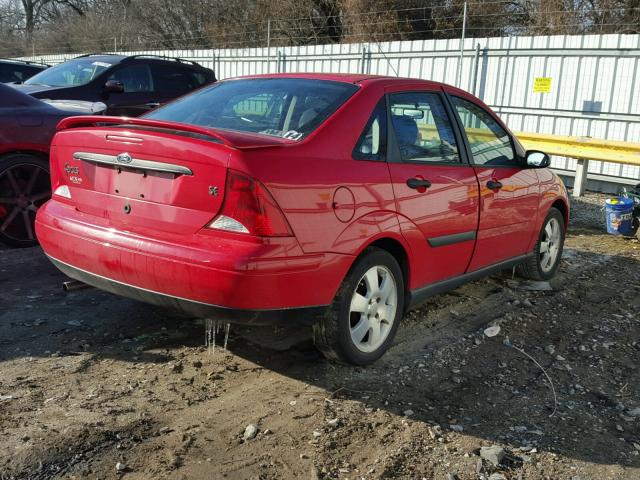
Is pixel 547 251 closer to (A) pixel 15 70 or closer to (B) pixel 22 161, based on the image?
(B) pixel 22 161

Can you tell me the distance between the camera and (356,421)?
129 inches

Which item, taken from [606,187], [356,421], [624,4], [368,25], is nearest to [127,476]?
[356,421]

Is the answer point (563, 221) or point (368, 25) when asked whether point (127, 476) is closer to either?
point (563, 221)

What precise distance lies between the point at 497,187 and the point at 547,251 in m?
1.51

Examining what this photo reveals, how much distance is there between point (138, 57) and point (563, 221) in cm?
670

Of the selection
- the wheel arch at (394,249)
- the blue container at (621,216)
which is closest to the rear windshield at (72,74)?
the wheel arch at (394,249)

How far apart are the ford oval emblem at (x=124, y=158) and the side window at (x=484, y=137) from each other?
2411mm

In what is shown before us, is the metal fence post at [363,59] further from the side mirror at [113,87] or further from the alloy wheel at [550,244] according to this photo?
the alloy wheel at [550,244]

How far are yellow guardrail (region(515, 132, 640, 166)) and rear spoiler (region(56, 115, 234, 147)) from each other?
792 cm

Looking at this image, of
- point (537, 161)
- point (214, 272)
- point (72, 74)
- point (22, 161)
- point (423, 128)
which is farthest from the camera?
point (72, 74)

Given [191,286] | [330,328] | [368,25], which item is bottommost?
[330,328]

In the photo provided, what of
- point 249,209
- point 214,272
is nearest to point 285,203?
point 249,209

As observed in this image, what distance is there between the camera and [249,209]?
3.11 metres

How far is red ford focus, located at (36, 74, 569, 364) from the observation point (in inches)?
124
